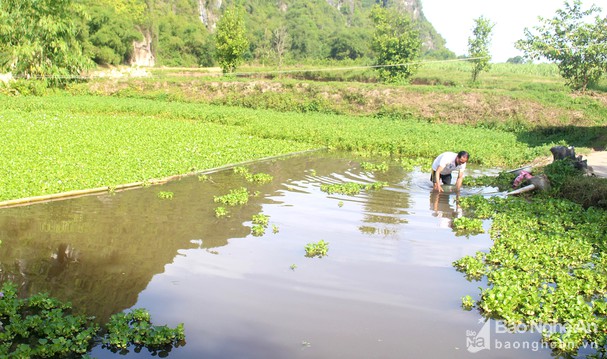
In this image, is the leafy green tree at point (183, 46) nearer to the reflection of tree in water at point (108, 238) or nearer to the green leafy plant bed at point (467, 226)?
the reflection of tree in water at point (108, 238)

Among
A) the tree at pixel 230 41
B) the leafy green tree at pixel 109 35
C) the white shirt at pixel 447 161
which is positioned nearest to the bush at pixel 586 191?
the white shirt at pixel 447 161

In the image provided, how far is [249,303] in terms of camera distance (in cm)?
740

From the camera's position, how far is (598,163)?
17.8 meters

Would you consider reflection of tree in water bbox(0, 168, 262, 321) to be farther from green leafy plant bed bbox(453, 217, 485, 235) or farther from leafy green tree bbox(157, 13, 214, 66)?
leafy green tree bbox(157, 13, 214, 66)

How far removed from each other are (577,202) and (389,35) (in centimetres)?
4176

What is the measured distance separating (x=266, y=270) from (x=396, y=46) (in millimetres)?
42044

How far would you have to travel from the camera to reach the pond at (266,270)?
21.5 feet

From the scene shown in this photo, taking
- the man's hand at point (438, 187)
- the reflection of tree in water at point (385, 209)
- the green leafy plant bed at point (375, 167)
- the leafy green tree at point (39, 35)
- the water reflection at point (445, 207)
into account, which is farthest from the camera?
the leafy green tree at point (39, 35)

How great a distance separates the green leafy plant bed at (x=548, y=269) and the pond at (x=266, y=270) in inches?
14.0

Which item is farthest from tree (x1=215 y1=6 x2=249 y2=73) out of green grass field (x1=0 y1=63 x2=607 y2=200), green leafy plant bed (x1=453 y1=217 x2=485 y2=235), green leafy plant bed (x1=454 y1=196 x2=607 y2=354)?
green leafy plant bed (x1=453 y1=217 x2=485 y2=235)

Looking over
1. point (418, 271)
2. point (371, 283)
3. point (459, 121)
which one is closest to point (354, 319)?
point (371, 283)

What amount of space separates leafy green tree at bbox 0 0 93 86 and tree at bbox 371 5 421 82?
23907 millimetres

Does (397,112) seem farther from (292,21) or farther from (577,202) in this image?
(292,21)

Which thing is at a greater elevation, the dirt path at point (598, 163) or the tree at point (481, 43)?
the tree at point (481, 43)
